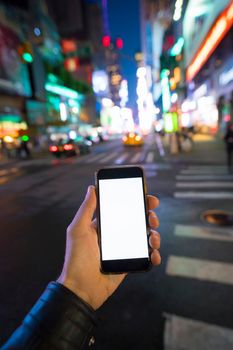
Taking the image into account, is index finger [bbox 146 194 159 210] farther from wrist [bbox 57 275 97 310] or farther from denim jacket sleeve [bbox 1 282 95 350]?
denim jacket sleeve [bbox 1 282 95 350]

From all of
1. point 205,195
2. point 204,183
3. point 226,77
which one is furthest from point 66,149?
point 205,195

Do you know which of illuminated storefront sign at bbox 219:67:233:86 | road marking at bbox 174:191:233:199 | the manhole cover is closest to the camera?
the manhole cover

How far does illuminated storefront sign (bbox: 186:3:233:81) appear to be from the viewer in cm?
1785

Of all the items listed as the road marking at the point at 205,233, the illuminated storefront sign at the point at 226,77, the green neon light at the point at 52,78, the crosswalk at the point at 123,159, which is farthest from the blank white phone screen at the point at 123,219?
the green neon light at the point at 52,78

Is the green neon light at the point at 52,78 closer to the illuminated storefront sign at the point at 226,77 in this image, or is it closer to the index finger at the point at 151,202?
the illuminated storefront sign at the point at 226,77

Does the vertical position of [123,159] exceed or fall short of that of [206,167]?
it exceeds it

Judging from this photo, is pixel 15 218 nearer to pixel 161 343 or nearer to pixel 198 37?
pixel 161 343

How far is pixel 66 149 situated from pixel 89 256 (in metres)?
22.0

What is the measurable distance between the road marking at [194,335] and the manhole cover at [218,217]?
3.17 m

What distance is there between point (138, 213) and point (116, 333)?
5.52 feet

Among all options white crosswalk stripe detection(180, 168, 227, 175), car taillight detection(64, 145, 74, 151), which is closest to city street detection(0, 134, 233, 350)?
white crosswalk stripe detection(180, 168, 227, 175)

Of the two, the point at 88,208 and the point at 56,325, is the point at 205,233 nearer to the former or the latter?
the point at 88,208

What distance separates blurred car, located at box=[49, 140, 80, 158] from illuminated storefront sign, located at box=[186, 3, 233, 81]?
49.1 feet

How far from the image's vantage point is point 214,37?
22.2 m
